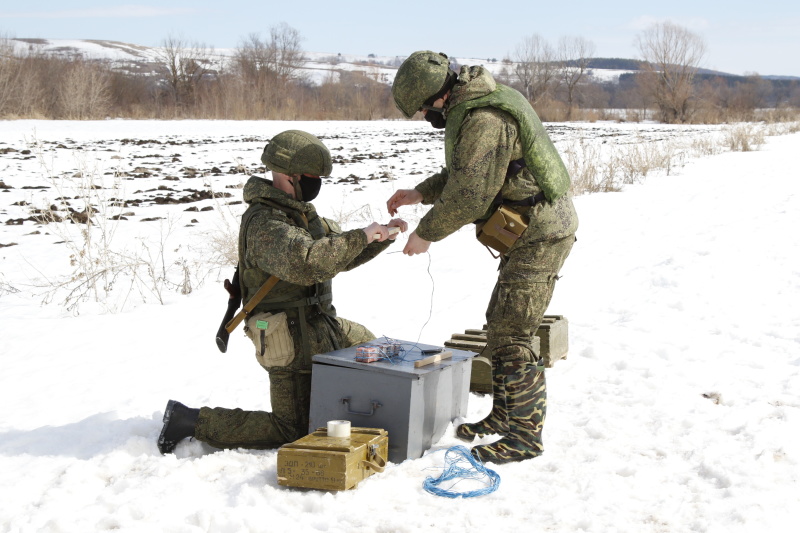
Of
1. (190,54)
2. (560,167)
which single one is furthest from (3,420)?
(190,54)

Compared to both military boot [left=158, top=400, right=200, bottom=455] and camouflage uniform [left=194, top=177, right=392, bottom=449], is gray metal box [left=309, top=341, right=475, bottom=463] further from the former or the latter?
military boot [left=158, top=400, right=200, bottom=455]

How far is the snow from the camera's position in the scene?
3.34 m

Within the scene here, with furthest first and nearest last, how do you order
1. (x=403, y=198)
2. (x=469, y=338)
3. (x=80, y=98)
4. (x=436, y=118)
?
1. (x=80, y=98)
2. (x=469, y=338)
3. (x=403, y=198)
4. (x=436, y=118)

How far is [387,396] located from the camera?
384cm

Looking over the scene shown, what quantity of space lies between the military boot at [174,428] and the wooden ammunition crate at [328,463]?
0.82 metres

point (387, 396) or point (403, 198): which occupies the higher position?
point (403, 198)

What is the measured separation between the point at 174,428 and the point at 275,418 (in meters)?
0.53

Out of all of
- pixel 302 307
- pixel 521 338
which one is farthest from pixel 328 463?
pixel 521 338

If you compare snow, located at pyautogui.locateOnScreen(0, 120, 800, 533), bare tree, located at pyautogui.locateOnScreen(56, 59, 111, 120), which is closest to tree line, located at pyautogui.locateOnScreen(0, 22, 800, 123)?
bare tree, located at pyautogui.locateOnScreen(56, 59, 111, 120)

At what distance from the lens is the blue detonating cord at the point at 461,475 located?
3.47m

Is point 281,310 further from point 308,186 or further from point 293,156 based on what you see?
point 293,156

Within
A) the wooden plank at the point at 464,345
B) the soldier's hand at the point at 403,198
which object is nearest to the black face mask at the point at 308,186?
the soldier's hand at the point at 403,198

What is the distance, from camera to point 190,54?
176 feet

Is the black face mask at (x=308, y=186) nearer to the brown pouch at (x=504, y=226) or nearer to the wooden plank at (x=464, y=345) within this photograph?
the brown pouch at (x=504, y=226)
